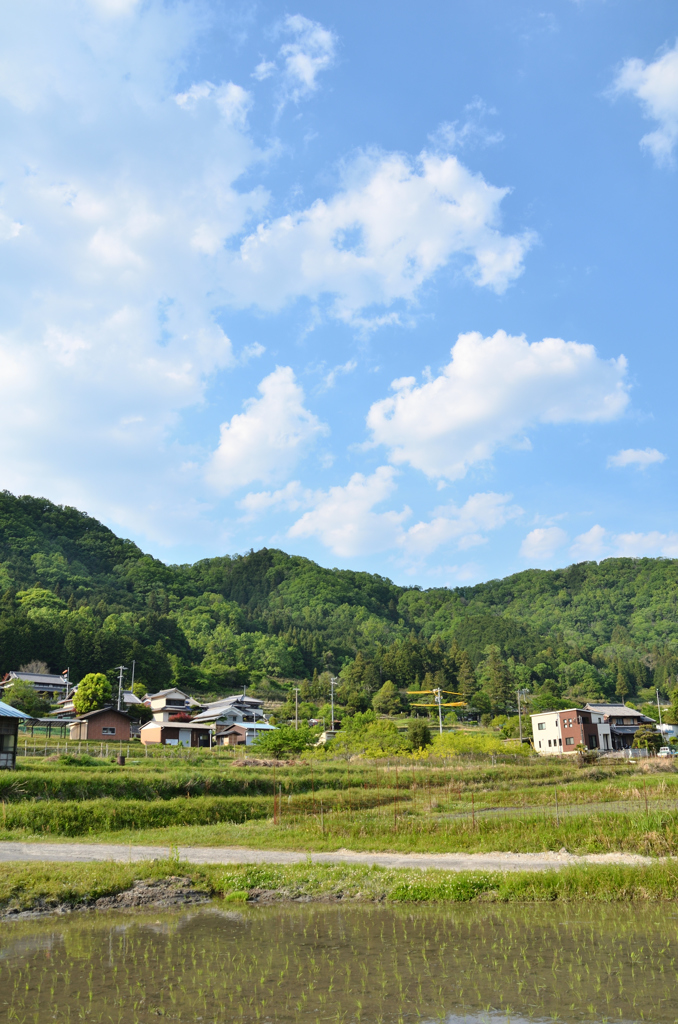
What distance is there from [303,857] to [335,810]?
365 inches

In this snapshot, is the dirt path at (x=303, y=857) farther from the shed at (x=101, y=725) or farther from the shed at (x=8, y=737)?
the shed at (x=101, y=725)

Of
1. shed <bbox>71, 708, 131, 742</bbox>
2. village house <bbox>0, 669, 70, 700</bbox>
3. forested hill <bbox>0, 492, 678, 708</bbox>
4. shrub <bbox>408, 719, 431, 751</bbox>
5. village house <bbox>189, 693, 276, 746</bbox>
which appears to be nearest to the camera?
shrub <bbox>408, 719, 431, 751</bbox>

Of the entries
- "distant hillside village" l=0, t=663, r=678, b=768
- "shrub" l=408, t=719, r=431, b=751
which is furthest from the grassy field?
"distant hillside village" l=0, t=663, r=678, b=768

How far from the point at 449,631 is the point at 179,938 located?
193187 mm

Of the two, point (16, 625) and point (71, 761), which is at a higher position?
point (16, 625)

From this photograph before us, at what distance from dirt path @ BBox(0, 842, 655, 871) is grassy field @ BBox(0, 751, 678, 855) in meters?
0.72

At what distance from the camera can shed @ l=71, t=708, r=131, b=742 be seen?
60844 millimetres

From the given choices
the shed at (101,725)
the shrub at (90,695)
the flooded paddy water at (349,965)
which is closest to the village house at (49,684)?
the shrub at (90,695)

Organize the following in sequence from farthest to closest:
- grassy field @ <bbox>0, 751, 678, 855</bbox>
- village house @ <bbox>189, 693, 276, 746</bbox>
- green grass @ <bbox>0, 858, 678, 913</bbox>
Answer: village house @ <bbox>189, 693, 276, 746</bbox> → grassy field @ <bbox>0, 751, 678, 855</bbox> → green grass @ <bbox>0, 858, 678, 913</bbox>

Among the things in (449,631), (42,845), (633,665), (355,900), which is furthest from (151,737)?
(449,631)

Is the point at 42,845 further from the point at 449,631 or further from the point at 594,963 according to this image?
the point at 449,631

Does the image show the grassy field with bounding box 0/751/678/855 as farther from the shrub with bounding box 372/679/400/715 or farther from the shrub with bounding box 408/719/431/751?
the shrub with bounding box 372/679/400/715

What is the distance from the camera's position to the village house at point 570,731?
75.8 meters

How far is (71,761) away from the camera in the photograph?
3853cm
